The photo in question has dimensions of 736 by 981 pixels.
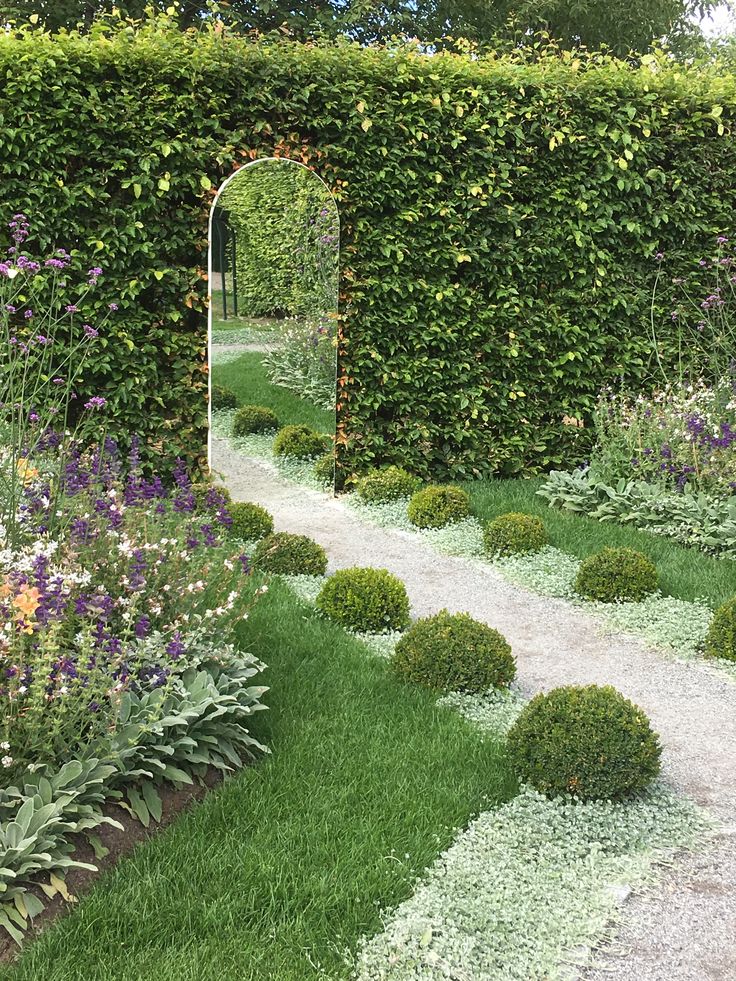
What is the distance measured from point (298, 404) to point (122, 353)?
1.67 m

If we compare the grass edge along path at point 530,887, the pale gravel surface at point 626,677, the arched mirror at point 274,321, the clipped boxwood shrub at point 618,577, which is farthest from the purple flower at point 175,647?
the arched mirror at point 274,321

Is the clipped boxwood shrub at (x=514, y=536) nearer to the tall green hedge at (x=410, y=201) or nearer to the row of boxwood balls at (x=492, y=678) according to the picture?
the row of boxwood balls at (x=492, y=678)

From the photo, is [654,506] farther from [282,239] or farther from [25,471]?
[25,471]

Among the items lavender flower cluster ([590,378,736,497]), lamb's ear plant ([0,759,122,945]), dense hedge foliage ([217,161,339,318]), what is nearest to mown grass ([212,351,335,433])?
dense hedge foliage ([217,161,339,318])

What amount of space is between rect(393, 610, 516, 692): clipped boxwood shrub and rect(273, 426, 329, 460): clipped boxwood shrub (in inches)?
150

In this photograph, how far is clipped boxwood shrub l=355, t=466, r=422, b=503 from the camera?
25.4ft

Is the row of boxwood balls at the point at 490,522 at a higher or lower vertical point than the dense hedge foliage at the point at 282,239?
lower

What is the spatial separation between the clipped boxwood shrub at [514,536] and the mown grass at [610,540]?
0.25 meters

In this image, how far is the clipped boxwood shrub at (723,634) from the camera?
492cm

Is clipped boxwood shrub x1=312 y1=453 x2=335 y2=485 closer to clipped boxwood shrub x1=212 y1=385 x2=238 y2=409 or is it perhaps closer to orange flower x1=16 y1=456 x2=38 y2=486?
clipped boxwood shrub x1=212 y1=385 x2=238 y2=409

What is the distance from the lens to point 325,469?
8.13 metres

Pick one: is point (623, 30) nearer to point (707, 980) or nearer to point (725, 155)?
point (725, 155)

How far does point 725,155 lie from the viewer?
27.7ft

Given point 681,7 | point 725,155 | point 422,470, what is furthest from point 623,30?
point 422,470
